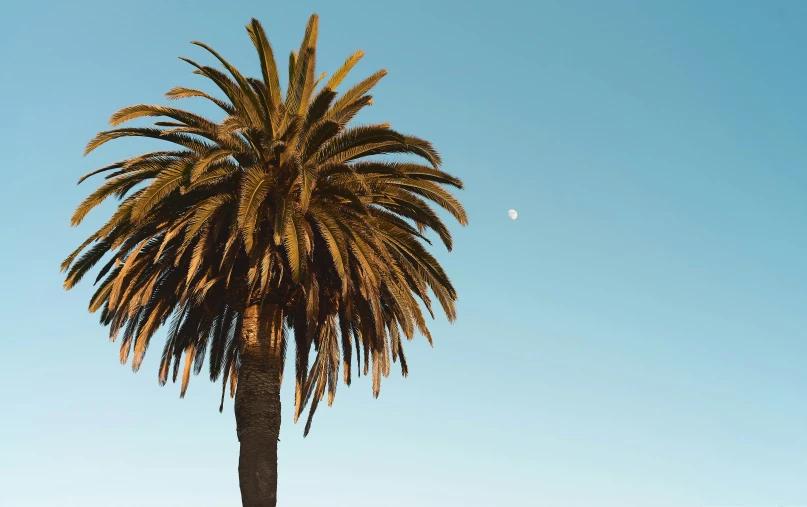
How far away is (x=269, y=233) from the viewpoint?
65.5ft

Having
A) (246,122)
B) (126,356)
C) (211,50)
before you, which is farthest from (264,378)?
(211,50)

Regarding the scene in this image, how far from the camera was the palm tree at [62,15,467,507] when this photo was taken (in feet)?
62.9

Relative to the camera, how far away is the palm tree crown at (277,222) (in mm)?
19344

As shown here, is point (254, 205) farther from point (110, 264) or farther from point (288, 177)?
point (110, 264)

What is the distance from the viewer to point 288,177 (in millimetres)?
20219

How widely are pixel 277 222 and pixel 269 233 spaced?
4.95ft

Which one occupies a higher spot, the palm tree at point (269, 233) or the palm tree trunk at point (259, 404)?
the palm tree at point (269, 233)

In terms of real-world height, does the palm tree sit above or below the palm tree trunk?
above

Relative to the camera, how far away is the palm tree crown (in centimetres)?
1934

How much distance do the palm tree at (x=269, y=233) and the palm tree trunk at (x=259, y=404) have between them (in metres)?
0.03

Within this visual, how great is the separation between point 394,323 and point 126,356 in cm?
711

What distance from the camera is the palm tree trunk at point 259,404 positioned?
1867 cm

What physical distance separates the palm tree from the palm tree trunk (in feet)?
0.10

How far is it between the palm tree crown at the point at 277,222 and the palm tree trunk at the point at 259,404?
20.1 inches
